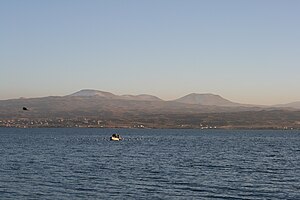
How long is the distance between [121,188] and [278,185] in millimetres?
15638

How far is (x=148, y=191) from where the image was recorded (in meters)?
50.9

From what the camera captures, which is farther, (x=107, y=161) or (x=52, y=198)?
(x=107, y=161)

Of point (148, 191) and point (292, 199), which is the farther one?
point (148, 191)

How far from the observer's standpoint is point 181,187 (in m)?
53.4

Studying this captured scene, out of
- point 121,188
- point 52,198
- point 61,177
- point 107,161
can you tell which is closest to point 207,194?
point 121,188

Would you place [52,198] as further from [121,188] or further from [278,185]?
[278,185]

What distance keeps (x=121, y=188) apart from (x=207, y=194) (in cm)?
823

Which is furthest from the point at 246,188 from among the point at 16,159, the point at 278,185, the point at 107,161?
the point at 16,159

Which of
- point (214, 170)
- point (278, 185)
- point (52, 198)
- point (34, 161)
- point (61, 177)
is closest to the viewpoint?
point (52, 198)

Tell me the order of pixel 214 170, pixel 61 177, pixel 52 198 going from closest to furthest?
pixel 52 198 → pixel 61 177 → pixel 214 170

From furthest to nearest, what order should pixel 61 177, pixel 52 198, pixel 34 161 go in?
1. pixel 34 161
2. pixel 61 177
3. pixel 52 198

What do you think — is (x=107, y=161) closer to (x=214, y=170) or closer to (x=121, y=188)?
(x=214, y=170)

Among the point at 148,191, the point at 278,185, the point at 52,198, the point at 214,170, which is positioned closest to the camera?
the point at 52,198

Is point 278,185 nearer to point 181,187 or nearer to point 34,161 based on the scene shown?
point 181,187
